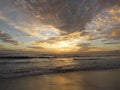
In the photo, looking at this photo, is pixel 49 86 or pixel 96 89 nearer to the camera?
pixel 96 89

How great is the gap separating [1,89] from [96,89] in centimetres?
435

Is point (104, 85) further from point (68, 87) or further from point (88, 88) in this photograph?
point (68, 87)

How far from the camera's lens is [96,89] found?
7.55 meters

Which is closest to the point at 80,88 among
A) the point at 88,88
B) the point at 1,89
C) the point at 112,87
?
the point at 88,88


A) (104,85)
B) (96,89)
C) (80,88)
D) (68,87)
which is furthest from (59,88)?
(104,85)

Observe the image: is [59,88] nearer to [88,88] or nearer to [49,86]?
[49,86]

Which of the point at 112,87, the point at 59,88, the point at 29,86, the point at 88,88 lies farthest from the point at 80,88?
Answer: the point at 29,86

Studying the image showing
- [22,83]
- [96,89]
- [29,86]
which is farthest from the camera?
[22,83]

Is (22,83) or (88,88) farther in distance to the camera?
(22,83)

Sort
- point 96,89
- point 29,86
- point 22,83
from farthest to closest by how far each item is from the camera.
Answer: point 22,83
point 29,86
point 96,89

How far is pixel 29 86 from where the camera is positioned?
26.4 feet

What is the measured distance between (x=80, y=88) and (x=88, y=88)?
0.38m

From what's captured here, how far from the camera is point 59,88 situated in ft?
25.8

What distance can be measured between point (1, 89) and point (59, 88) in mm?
2674
